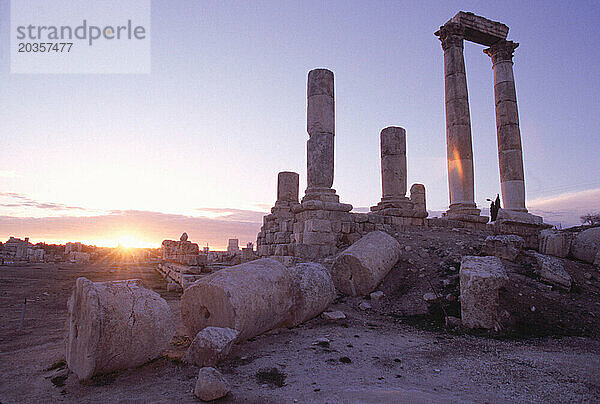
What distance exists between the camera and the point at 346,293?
294 inches

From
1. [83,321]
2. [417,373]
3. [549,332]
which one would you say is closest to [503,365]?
[417,373]

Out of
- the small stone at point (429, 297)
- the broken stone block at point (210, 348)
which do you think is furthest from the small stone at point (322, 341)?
the small stone at point (429, 297)

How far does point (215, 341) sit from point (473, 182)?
43.2 ft

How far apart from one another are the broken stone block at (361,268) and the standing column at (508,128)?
9903mm

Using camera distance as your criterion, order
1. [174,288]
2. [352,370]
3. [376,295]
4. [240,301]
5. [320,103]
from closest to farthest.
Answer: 1. [352,370]
2. [240,301]
3. [376,295]
4. [320,103]
5. [174,288]

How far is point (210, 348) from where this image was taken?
4043 millimetres

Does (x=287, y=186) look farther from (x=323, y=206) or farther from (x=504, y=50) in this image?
(x=504, y=50)

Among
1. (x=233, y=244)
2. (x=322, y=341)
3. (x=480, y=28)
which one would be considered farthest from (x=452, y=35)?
(x=233, y=244)

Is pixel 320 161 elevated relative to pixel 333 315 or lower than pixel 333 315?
elevated

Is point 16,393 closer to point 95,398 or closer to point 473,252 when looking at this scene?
point 95,398

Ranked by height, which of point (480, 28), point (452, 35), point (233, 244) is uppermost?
point (480, 28)

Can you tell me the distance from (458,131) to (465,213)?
3.25 metres

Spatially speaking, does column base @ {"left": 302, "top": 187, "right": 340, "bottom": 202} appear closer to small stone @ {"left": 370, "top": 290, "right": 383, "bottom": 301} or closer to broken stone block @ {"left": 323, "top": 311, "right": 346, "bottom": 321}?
small stone @ {"left": 370, "top": 290, "right": 383, "bottom": 301}

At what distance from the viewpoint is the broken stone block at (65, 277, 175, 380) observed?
365cm
